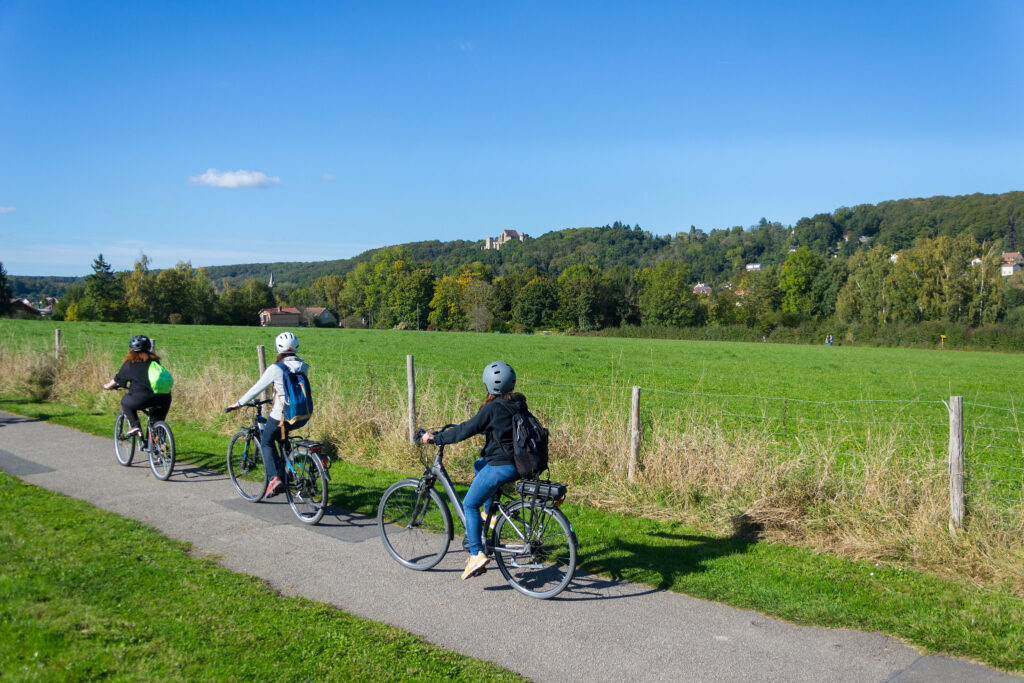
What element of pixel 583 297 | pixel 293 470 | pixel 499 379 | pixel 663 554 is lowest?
pixel 663 554

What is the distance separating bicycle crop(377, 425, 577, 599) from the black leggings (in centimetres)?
470

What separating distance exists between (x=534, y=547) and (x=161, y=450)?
584 cm

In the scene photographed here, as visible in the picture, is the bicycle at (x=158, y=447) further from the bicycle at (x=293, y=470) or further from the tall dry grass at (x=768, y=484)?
the tall dry grass at (x=768, y=484)

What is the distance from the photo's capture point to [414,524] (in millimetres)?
6035

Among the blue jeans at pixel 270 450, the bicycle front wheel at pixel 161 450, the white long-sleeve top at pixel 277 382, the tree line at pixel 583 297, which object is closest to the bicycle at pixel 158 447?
the bicycle front wheel at pixel 161 450

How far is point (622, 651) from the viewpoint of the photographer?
432 cm

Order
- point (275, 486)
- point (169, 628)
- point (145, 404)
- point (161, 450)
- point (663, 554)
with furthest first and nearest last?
1. point (145, 404)
2. point (161, 450)
3. point (275, 486)
4. point (663, 554)
5. point (169, 628)

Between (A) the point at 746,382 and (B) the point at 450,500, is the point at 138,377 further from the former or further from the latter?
(A) the point at 746,382

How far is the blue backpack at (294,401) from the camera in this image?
718 cm

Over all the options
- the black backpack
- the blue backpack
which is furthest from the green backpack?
the black backpack

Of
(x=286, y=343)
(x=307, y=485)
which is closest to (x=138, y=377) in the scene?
(x=286, y=343)

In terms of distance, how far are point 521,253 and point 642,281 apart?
61.4m

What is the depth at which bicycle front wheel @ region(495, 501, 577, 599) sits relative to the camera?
5.11 meters

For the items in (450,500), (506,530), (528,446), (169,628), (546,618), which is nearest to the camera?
(169,628)
